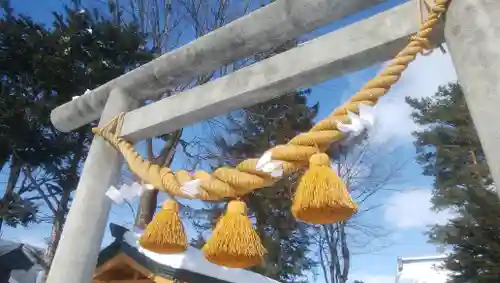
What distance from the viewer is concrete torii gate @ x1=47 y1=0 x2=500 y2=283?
1298mm

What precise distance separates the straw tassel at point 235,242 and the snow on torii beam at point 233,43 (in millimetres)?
937

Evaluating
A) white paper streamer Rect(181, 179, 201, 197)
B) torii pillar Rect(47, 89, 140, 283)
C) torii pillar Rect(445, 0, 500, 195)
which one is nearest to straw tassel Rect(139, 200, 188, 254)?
white paper streamer Rect(181, 179, 201, 197)

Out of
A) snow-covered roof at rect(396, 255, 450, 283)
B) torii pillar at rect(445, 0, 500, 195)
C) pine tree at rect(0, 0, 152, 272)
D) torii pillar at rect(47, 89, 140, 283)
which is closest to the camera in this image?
torii pillar at rect(445, 0, 500, 195)

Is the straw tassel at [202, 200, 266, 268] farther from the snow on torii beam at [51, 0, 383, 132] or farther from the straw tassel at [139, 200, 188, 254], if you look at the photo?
the snow on torii beam at [51, 0, 383, 132]

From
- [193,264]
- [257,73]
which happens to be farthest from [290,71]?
[193,264]

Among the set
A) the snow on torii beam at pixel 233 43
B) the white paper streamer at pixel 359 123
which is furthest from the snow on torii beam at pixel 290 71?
the white paper streamer at pixel 359 123

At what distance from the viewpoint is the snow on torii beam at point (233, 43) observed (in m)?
1.91

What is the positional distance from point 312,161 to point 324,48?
69 centimetres

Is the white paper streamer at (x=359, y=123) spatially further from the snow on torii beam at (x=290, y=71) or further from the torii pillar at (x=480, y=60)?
the snow on torii beam at (x=290, y=71)

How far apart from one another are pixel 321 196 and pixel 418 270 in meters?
22.5

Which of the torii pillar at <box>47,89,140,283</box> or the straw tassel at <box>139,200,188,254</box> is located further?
the torii pillar at <box>47,89,140,283</box>

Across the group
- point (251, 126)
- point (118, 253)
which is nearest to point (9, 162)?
point (118, 253)

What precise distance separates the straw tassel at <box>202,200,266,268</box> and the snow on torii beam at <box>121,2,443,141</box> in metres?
0.68

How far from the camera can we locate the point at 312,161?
53.2 inches
